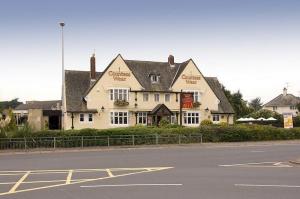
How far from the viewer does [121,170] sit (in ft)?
69.2

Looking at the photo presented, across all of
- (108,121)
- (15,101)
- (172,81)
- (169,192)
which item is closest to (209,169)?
(169,192)

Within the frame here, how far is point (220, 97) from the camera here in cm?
7406

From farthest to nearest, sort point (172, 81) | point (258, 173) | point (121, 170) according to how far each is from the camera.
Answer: point (172, 81)
point (121, 170)
point (258, 173)

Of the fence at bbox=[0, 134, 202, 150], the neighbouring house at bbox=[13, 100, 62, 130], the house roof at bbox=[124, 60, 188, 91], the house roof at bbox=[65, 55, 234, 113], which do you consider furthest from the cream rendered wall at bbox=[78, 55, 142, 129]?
the fence at bbox=[0, 134, 202, 150]

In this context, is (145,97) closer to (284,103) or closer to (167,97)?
(167,97)

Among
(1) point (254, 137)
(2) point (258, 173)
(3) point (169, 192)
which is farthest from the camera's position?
(1) point (254, 137)

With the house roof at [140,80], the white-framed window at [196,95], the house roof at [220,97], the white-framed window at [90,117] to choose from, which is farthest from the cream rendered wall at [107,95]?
the house roof at [220,97]

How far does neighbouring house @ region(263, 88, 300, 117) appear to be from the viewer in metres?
122

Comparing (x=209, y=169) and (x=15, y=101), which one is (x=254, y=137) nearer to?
(x=209, y=169)

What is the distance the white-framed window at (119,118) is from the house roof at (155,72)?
4.55 meters

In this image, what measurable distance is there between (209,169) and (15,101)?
526ft

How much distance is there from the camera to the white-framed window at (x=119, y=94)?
6462 cm

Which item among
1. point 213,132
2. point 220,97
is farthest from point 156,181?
point 220,97

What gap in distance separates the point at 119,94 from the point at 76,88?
5.33 meters
